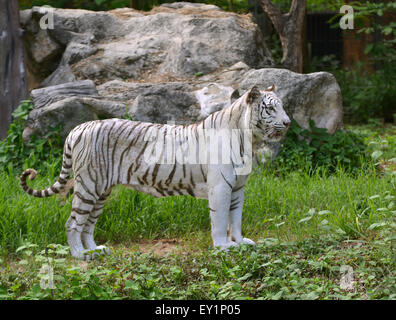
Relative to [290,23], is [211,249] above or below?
below

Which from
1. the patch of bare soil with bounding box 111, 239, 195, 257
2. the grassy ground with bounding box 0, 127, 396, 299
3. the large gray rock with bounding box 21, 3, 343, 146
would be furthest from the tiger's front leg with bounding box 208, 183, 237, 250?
the large gray rock with bounding box 21, 3, 343, 146

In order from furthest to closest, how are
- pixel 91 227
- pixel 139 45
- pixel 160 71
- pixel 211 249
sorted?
pixel 139 45
pixel 160 71
pixel 91 227
pixel 211 249

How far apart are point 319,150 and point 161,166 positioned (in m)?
3.34

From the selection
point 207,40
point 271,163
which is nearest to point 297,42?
point 207,40

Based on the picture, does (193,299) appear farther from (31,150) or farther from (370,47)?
(370,47)

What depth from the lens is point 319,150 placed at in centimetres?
729

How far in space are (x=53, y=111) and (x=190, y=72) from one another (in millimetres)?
2231

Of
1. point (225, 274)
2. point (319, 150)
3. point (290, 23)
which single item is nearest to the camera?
Result: point (225, 274)

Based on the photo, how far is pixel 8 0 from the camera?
7.91m

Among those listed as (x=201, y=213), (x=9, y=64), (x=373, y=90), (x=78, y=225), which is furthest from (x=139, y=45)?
(x=373, y=90)

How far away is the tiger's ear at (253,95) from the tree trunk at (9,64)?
190 inches

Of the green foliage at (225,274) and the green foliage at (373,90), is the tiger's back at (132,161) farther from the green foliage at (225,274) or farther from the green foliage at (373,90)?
the green foliage at (373,90)

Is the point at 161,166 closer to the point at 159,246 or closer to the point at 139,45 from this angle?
the point at 159,246

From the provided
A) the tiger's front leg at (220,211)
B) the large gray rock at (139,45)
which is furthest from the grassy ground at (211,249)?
the large gray rock at (139,45)
